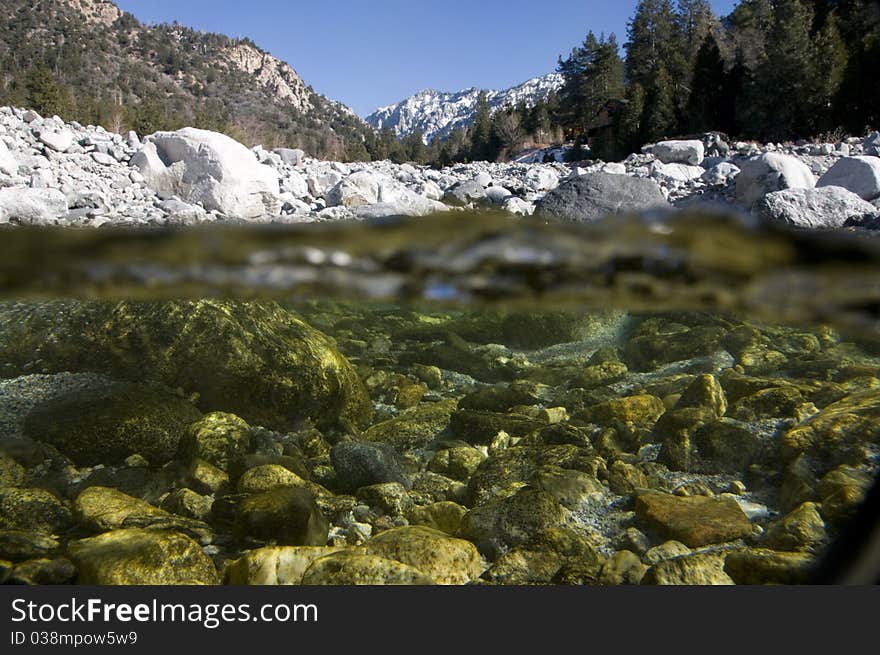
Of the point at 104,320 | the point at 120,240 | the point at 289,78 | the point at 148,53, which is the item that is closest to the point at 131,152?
the point at 104,320

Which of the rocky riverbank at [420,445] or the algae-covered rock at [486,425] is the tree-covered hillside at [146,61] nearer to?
the rocky riverbank at [420,445]

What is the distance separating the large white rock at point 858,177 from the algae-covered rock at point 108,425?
9.40 meters

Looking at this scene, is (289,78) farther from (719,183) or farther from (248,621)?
(248,621)

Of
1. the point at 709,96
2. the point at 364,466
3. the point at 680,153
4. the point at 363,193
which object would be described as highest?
the point at 709,96

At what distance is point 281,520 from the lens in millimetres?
1943

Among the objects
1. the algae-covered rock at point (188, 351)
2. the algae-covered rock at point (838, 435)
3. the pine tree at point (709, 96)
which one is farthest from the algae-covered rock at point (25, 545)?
the pine tree at point (709, 96)

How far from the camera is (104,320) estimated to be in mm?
2627

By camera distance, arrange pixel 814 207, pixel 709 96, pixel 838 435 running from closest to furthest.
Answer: pixel 838 435, pixel 814 207, pixel 709 96

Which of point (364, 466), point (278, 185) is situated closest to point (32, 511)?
point (364, 466)

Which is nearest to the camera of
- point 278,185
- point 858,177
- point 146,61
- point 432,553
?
point 432,553

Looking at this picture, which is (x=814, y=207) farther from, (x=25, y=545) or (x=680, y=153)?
(x=680, y=153)

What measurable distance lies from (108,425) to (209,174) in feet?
28.3

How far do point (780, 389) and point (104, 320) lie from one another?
10.4 ft

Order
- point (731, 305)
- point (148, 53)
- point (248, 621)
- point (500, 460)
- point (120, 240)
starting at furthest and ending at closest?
point (148, 53), point (500, 460), point (248, 621), point (731, 305), point (120, 240)
